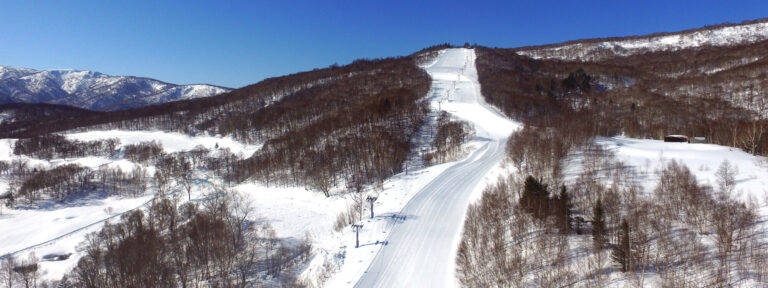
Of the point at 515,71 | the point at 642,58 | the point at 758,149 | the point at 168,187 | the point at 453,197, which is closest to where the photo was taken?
the point at 758,149

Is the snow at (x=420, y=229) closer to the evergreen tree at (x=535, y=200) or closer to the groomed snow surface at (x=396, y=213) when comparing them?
the groomed snow surface at (x=396, y=213)

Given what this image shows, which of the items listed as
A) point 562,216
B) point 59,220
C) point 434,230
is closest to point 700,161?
point 562,216

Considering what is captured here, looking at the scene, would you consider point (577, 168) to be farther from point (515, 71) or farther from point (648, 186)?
point (515, 71)

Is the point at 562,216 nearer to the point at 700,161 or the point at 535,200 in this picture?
the point at 535,200

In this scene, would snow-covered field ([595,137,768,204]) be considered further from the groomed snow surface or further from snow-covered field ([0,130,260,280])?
snow-covered field ([0,130,260,280])

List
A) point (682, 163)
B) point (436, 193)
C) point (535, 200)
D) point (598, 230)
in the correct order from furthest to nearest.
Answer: point (436, 193) → point (682, 163) → point (535, 200) → point (598, 230)

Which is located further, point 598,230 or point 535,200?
point 535,200

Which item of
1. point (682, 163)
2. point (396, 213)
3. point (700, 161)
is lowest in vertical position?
point (396, 213)

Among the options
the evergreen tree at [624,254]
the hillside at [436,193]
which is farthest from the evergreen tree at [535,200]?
the evergreen tree at [624,254]

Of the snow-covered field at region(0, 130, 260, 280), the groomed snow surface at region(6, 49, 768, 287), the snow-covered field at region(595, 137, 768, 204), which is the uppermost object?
the snow-covered field at region(595, 137, 768, 204)

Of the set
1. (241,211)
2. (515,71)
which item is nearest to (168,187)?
(241,211)

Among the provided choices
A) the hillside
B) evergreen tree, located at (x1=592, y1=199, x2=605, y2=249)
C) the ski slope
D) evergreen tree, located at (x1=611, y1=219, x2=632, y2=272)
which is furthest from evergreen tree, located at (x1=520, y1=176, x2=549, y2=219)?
evergreen tree, located at (x1=611, y1=219, x2=632, y2=272)
